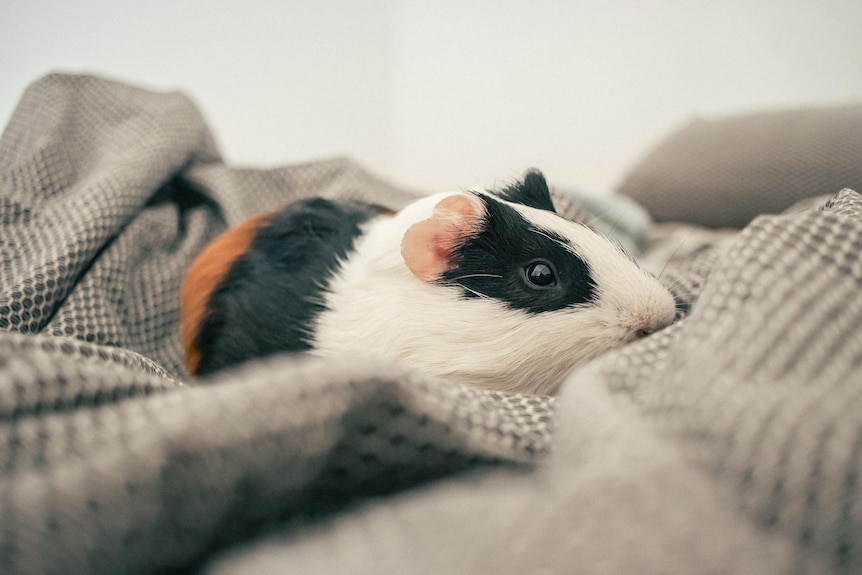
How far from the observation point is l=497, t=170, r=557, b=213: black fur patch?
0.65 metres

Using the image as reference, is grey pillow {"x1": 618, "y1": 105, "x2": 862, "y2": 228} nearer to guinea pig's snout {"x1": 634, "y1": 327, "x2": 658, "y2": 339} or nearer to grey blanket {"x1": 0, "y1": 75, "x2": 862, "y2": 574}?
guinea pig's snout {"x1": 634, "y1": 327, "x2": 658, "y2": 339}

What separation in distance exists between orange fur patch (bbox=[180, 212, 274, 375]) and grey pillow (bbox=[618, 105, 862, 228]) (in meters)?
1.16

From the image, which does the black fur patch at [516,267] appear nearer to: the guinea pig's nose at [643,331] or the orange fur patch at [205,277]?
the guinea pig's nose at [643,331]

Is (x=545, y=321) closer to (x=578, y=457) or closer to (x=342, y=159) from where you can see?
(x=578, y=457)

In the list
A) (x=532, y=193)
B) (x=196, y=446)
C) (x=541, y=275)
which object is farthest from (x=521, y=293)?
(x=196, y=446)

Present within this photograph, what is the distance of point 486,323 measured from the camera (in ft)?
1.73

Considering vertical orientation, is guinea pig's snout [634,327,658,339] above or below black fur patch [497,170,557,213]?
below

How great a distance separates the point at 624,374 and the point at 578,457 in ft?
0.30

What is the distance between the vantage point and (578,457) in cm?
25

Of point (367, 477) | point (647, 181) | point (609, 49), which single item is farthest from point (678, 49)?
point (367, 477)

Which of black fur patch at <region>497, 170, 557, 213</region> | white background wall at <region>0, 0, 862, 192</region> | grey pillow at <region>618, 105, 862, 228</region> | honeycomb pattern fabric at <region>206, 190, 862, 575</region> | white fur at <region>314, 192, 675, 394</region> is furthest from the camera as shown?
white background wall at <region>0, 0, 862, 192</region>

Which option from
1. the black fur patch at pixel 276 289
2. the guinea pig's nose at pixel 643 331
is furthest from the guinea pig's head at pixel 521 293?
the black fur patch at pixel 276 289

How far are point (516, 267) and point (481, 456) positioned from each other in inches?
11.8

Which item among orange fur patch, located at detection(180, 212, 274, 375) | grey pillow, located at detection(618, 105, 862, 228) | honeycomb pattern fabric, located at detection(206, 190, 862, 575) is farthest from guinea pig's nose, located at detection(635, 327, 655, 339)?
grey pillow, located at detection(618, 105, 862, 228)
